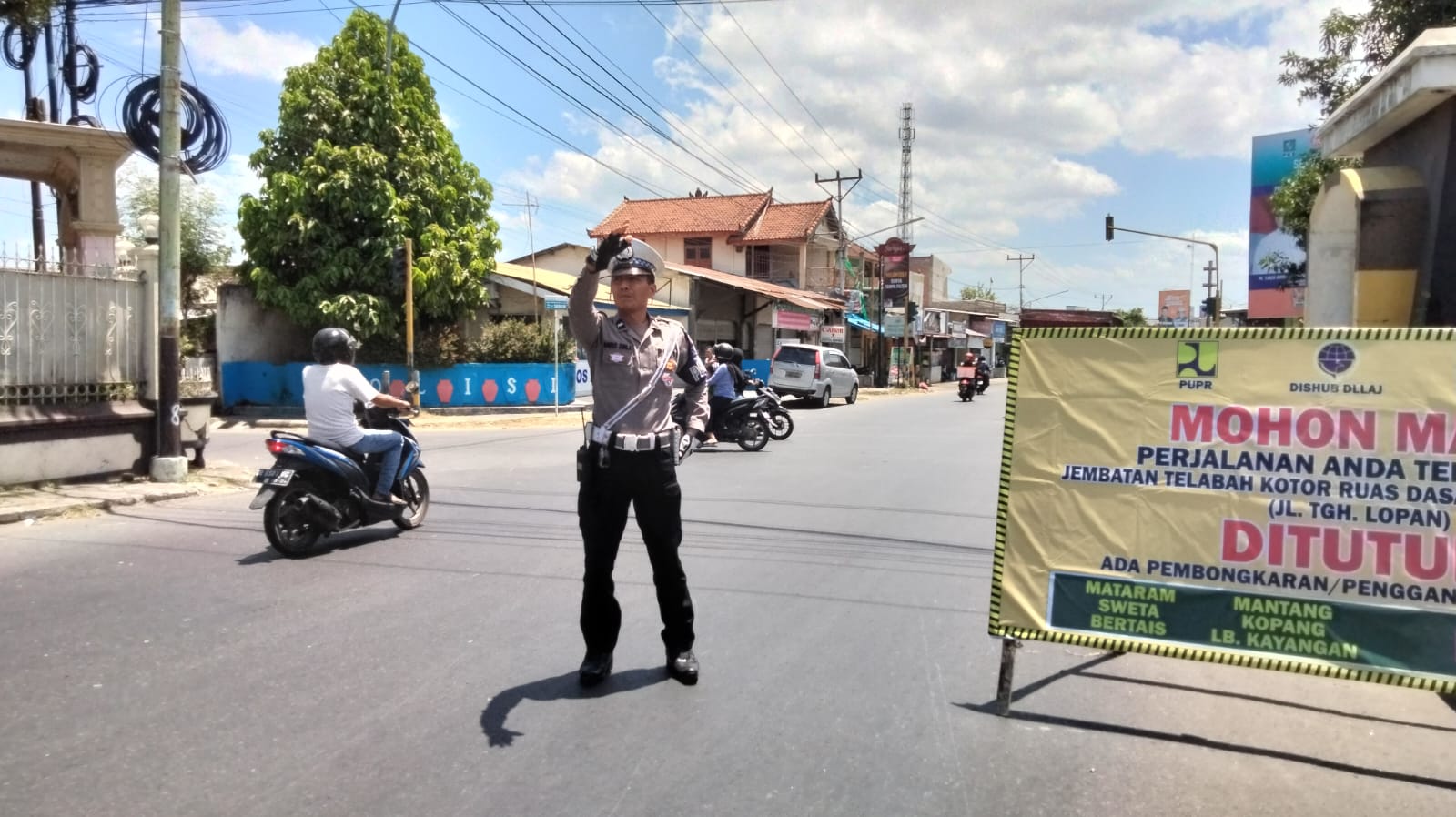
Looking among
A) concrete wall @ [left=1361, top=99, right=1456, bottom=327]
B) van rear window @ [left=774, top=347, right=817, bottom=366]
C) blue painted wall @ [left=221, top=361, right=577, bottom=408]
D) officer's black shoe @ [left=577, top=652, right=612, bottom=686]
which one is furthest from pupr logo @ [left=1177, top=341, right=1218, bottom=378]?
van rear window @ [left=774, top=347, right=817, bottom=366]

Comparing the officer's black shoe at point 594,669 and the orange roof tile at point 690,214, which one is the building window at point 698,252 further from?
the officer's black shoe at point 594,669

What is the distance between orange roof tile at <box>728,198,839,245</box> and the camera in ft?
138

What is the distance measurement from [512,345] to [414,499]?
15011mm

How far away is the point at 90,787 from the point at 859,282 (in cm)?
4878

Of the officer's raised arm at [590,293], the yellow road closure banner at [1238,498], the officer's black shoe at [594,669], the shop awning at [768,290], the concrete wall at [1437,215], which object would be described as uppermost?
the shop awning at [768,290]

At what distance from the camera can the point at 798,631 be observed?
533cm

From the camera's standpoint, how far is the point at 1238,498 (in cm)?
396

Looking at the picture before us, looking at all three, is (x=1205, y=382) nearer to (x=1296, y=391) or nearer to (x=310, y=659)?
(x=1296, y=391)

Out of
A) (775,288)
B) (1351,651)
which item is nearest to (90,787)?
(1351,651)

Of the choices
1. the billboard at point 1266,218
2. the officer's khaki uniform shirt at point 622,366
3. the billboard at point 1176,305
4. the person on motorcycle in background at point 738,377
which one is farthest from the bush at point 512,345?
the billboard at point 1176,305

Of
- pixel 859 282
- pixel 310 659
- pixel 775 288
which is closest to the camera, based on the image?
pixel 310 659

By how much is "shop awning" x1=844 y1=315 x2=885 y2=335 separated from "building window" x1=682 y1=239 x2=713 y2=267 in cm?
643

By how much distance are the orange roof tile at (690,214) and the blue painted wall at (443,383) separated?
19757 millimetres

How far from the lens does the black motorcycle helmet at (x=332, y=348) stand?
23.4ft
